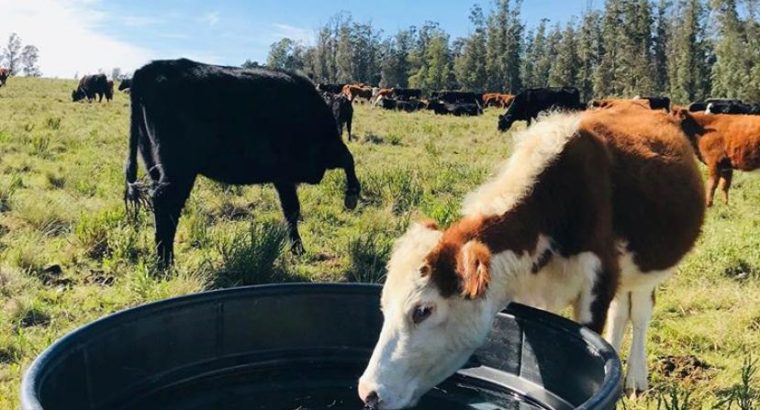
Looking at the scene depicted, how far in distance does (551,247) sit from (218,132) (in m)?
3.87

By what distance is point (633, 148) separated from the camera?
372 centimetres

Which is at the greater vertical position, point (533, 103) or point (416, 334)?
point (533, 103)

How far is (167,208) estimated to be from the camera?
6.03m

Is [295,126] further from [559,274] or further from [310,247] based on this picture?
[559,274]

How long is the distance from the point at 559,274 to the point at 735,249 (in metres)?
4.33

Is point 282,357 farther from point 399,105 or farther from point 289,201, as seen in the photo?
point 399,105

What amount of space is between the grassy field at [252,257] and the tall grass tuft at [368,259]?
0.02 metres

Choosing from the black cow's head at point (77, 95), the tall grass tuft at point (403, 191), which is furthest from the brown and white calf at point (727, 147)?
the black cow's head at point (77, 95)

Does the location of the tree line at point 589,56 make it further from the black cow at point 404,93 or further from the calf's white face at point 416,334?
the calf's white face at point 416,334

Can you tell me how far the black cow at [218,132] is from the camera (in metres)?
6.03

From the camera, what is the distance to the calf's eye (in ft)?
8.27

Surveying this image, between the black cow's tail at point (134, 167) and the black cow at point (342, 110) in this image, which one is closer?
the black cow's tail at point (134, 167)

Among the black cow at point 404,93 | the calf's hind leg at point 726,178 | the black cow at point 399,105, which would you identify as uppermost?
the black cow at point 404,93

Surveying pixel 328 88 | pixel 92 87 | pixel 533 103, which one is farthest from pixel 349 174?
pixel 328 88
